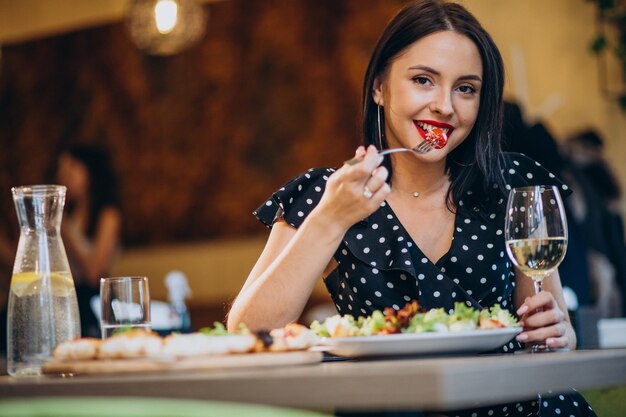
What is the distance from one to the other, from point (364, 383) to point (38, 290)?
28.8 inches

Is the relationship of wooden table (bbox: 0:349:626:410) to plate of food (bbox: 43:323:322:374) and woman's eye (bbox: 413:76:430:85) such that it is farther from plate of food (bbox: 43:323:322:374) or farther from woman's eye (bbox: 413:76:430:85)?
woman's eye (bbox: 413:76:430:85)

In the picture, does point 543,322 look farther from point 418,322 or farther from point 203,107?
point 203,107

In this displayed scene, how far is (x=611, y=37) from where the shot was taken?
557 centimetres

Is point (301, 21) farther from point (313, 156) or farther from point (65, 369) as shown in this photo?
point (65, 369)

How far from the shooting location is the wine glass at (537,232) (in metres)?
1.47

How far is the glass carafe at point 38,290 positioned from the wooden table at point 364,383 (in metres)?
0.28

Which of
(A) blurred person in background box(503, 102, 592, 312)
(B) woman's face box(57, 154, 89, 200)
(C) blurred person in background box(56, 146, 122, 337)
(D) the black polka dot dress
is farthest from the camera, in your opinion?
(B) woman's face box(57, 154, 89, 200)

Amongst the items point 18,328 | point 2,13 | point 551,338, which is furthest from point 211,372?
point 2,13

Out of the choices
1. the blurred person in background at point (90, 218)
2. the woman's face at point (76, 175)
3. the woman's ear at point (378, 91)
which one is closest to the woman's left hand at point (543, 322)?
the woman's ear at point (378, 91)

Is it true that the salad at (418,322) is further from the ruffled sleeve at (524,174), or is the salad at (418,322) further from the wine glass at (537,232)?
the ruffled sleeve at (524,174)

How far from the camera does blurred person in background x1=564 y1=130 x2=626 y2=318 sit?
493cm

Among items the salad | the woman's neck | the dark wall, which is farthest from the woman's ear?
the dark wall

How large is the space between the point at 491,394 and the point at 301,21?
18.8 ft

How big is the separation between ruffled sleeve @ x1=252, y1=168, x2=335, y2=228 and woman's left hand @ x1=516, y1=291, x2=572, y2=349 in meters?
0.55
